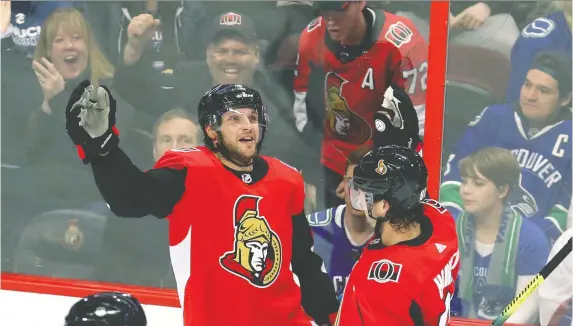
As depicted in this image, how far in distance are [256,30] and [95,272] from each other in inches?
48.9

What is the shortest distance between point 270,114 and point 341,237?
57 cm

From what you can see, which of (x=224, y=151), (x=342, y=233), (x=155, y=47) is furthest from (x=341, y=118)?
(x=224, y=151)

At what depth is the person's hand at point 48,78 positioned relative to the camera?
3.27 meters

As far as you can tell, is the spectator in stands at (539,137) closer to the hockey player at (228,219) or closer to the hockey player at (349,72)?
the hockey player at (349,72)

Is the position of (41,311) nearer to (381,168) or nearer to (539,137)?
(381,168)

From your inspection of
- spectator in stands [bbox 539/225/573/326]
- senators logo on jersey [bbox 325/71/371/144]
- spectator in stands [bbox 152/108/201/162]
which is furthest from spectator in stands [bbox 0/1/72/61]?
spectator in stands [bbox 539/225/573/326]

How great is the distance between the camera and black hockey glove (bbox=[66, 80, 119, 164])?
1636 millimetres

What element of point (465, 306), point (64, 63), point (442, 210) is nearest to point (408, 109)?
point (442, 210)

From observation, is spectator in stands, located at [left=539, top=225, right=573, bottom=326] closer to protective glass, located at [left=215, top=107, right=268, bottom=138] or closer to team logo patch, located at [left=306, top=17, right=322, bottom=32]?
team logo patch, located at [left=306, top=17, right=322, bottom=32]

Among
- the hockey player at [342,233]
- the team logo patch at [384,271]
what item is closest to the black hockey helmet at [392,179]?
the team logo patch at [384,271]

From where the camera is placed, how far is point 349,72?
2846mm

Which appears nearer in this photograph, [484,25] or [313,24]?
[484,25]

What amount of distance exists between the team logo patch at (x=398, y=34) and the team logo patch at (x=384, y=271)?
1100 mm

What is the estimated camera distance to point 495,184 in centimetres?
286
